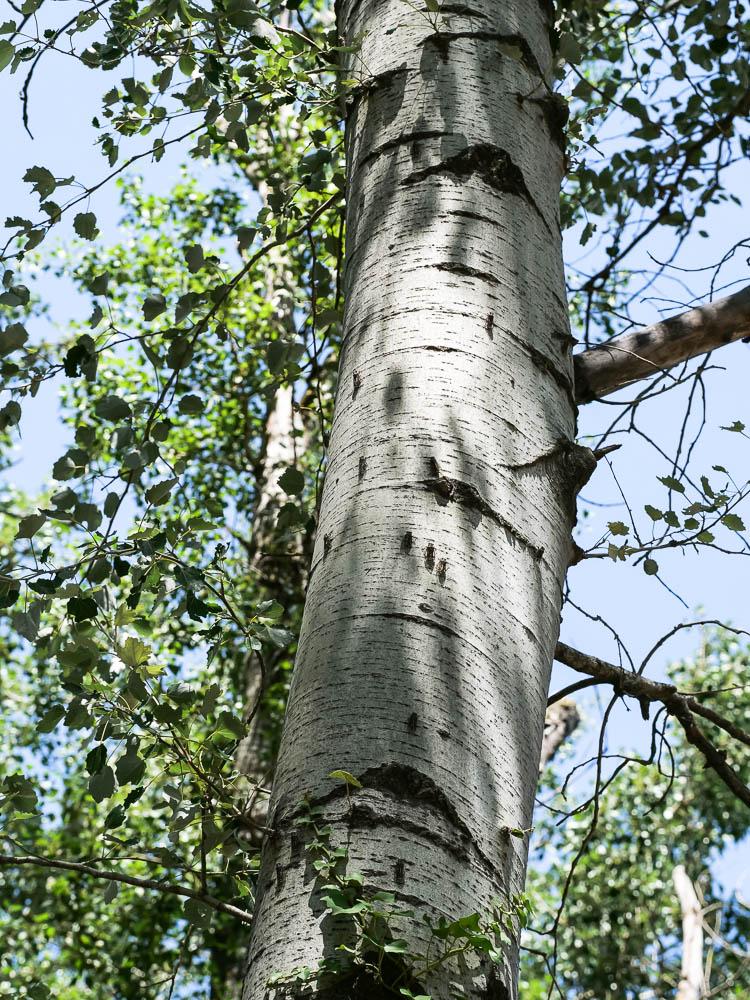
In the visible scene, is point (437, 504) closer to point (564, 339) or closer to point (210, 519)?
point (564, 339)

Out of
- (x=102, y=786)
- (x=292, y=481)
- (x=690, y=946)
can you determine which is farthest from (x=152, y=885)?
(x=690, y=946)

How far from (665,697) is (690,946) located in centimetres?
639

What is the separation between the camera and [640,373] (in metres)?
1.66

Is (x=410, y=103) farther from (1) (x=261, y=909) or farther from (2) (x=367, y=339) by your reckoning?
(1) (x=261, y=909)

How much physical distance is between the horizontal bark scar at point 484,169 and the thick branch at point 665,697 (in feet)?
2.53

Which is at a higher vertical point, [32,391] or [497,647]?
[32,391]

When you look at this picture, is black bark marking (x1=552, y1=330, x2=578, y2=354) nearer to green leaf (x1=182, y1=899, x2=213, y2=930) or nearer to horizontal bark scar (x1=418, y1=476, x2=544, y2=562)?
horizontal bark scar (x1=418, y1=476, x2=544, y2=562)

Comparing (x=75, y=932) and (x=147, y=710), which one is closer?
(x=147, y=710)

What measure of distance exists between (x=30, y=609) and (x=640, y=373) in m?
1.13

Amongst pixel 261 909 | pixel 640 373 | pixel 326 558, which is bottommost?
pixel 261 909

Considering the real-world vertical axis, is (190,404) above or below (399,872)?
above

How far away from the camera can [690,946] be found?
7.20 meters

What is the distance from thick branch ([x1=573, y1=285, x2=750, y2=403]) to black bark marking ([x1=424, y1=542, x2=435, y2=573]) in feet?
2.13

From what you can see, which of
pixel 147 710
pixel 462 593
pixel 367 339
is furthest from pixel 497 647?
pixel 147 710
